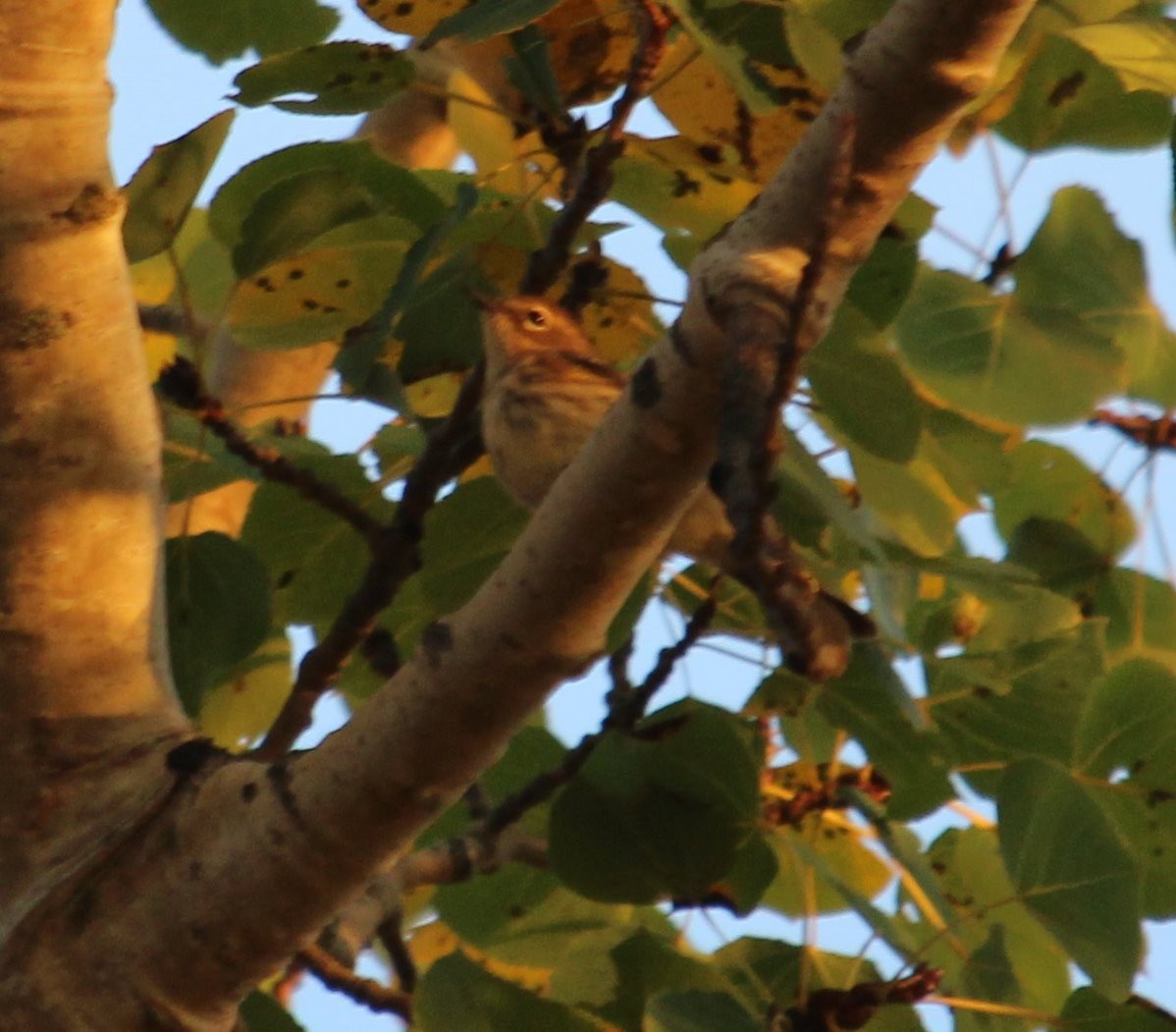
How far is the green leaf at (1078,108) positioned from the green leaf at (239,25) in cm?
117

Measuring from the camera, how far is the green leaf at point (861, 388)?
6.83 feet

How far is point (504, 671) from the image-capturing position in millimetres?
1728

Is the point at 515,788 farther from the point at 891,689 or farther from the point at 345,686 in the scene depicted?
the point at 891,689

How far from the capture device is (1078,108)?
102 inches

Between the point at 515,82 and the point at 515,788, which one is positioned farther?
the point at 515,788

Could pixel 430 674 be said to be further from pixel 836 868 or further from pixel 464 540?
pixel 836 868

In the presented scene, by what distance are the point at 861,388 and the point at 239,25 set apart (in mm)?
1281

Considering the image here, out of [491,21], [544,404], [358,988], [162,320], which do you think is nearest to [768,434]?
[491,21]

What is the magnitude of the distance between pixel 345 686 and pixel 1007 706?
3.89ft

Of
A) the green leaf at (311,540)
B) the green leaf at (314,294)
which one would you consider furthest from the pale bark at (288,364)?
the green leaf at (314,294)

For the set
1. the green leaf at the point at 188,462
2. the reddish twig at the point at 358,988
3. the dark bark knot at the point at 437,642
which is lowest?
the reddish twig at the point at 358,988

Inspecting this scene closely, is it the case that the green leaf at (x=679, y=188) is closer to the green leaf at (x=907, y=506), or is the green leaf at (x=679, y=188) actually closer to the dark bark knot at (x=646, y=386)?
the green leaf at (x=907, y=506)

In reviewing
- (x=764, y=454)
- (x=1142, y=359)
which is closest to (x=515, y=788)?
(x=1142, y=359)

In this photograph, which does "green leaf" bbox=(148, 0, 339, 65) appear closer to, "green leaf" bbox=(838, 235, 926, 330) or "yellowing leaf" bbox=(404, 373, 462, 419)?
"yellowing leaf" bbox=(404, 373, 462, 419)
